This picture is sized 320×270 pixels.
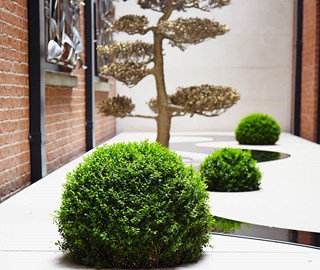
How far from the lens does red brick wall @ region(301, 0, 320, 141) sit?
14.6 meters

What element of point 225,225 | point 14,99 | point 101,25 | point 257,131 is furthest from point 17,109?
point 257,131

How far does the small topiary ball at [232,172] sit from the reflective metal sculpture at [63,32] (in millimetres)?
2655

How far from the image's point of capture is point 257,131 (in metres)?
13.4

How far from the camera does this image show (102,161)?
3959mm

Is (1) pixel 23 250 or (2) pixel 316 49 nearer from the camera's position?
(1) pixel 23 250

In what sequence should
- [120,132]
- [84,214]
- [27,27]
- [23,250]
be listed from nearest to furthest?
[84,214] < [23,250] < [27,27] < [120,132]

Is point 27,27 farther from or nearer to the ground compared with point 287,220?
farther from the ground

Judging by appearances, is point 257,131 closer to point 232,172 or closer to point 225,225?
point 232,172

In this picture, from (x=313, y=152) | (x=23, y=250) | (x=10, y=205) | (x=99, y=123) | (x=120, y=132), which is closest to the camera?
(x=23, y=250)

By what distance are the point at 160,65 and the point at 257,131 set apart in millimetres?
3053

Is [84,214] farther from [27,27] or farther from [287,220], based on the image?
[27,27]

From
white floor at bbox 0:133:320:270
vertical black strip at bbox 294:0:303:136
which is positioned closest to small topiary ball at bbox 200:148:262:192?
white floor at bbox 0:133:320:270

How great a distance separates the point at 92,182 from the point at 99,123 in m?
10.4

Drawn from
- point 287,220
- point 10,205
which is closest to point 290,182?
point 287,220
